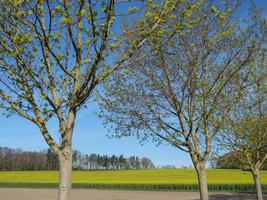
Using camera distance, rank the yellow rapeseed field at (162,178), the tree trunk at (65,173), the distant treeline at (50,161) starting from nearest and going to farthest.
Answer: the tree trunk at (65,173) < the yellow rapeseed field at (162,178) < the distant treeline at (50,161)

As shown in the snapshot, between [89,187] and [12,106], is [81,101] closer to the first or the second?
[12,106]

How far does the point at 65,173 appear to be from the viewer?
6.16 metres

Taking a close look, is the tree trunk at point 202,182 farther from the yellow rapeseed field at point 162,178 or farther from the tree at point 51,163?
the tree at point 51,163

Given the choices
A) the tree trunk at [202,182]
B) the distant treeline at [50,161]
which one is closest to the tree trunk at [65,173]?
the tree trunk at [202,182]

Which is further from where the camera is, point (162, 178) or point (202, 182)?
point (162, 178)

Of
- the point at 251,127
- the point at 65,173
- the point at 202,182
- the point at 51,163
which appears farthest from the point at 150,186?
the point at 51,163

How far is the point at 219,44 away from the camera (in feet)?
36.9

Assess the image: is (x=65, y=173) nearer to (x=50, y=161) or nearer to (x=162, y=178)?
(x=162, y=178)

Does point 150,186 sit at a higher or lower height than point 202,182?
higher

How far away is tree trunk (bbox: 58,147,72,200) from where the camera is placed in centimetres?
605

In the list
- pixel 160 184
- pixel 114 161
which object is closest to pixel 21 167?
pixel 114 161

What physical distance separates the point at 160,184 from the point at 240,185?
11.6 metres

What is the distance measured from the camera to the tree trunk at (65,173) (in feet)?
19.9

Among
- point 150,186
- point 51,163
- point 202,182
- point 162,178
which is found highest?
point 51,163
